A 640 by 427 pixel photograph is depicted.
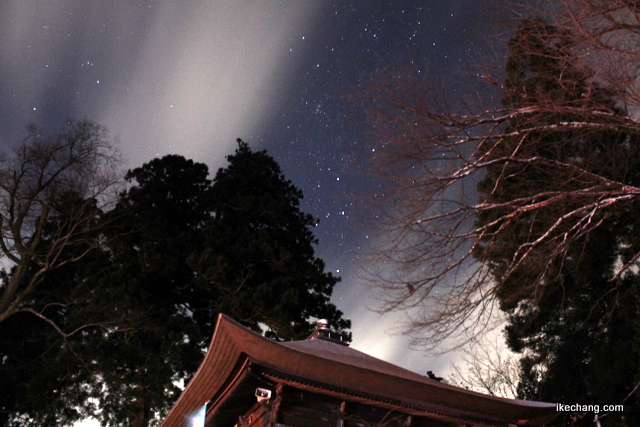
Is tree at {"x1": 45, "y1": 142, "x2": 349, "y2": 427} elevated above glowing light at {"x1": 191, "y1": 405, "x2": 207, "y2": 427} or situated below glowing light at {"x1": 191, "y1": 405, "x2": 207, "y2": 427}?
above

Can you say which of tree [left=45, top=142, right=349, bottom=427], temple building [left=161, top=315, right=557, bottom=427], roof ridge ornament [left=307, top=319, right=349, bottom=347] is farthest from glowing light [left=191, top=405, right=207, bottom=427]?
tree [left=45, top=142, right=349, bottom=427]

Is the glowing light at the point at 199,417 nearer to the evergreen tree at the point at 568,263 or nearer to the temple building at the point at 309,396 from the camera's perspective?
the temple building at the point at 309,396

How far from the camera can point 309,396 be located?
6.66m

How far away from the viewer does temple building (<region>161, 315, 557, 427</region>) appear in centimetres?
604

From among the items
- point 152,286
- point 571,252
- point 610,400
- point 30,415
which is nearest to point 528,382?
point 610,400

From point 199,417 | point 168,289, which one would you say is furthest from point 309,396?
point 168,289

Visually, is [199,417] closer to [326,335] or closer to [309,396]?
[309,396]

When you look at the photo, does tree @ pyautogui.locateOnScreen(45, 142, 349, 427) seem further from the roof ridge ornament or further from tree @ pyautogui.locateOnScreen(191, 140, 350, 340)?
the roof ridge ornament

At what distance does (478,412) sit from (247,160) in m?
14.5

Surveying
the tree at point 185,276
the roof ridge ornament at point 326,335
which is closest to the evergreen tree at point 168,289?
the tree at point 185,276

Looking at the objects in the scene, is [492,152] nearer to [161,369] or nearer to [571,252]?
[571,252]

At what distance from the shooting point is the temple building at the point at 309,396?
238 inches

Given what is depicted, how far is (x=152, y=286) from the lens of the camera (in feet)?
55.4

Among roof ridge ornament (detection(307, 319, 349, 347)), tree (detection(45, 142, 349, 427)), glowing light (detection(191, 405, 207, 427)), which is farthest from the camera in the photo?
tree (detection(45, 142, 349, 427))
